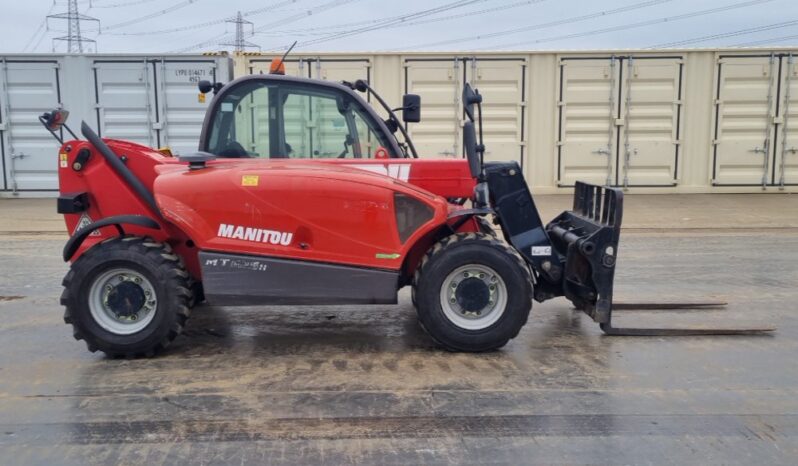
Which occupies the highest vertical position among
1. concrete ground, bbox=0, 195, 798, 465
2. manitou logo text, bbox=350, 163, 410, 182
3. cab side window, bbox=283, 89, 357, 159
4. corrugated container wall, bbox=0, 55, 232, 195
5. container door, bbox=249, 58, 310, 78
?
container door, bbox=249, 58, 310, 78

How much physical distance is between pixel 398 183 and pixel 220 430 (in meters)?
2.17

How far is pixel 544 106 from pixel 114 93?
9053 mm

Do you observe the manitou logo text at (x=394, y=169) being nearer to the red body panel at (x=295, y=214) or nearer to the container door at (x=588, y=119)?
the red body panel at (x=295, y=214)

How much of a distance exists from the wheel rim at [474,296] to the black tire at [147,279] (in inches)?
76.5

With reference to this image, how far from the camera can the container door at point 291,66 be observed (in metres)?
14.3

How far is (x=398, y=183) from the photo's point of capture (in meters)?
5.16

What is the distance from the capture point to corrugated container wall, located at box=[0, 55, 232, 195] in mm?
14328

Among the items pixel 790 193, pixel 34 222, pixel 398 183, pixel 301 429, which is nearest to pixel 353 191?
pixel 398 183

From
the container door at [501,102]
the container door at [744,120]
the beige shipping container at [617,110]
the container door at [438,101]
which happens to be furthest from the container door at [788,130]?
the container door at [438,101]

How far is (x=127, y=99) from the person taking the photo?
1446cm

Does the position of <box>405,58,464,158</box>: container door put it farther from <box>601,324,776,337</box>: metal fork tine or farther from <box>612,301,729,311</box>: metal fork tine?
<box>601,324,776,337</box>: metal fork tine

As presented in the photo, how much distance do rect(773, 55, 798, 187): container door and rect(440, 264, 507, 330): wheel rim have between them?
12661mm

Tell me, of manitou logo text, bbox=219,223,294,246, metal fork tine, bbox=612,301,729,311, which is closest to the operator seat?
manitou logo text, bbox=219,223,294,246

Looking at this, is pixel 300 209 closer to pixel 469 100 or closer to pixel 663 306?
pixel 469 100
